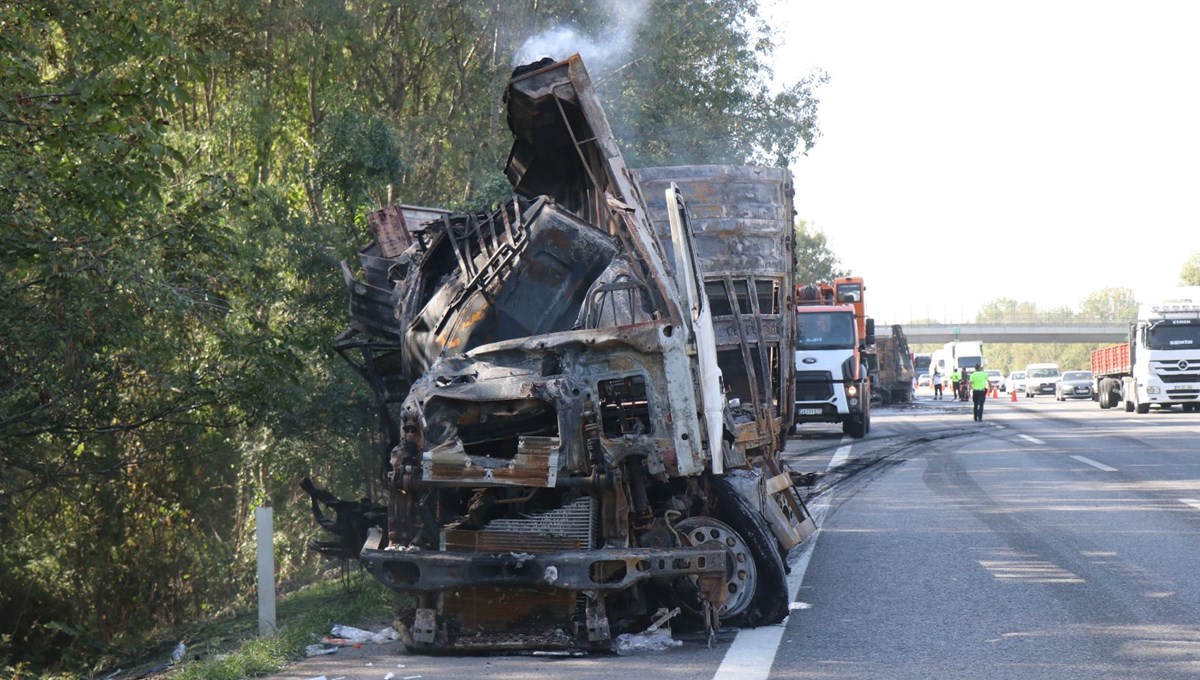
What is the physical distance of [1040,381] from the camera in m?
68.8

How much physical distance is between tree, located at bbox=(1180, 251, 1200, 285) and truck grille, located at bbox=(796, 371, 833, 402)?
363ft

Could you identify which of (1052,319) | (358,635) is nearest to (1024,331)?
(1052,319)

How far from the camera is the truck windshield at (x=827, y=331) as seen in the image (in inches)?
1054

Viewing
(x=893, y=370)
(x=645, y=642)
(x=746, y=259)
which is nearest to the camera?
(x=645, y=642)

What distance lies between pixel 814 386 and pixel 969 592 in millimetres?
18165

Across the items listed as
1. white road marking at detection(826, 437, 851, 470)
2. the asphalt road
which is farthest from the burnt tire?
white road marking at detection(826, 437, 851, 470)

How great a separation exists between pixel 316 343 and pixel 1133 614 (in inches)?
331

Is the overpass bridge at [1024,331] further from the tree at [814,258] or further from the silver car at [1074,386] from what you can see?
the silver car at [1074,386]

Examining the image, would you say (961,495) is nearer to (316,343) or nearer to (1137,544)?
(1137,544)

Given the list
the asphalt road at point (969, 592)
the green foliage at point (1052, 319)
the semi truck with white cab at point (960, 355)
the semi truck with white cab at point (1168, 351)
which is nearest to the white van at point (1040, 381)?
the semi truck with white cab at point (960, 355)

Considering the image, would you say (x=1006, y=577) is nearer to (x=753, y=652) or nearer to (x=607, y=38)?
(x=753, y=652)

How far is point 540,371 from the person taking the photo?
718 centimetres

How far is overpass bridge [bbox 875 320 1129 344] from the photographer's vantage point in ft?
332

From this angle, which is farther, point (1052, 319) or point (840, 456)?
point (1052, 319)
